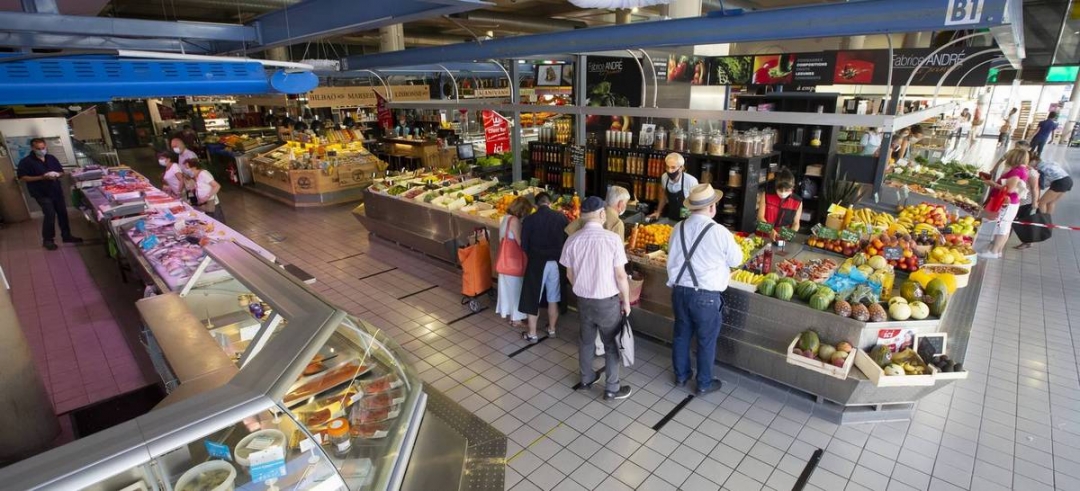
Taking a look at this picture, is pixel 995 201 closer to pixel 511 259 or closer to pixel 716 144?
pixel 716 144

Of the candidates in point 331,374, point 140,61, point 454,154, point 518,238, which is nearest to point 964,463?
point 518,238

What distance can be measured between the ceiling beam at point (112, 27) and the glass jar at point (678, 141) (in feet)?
20.0

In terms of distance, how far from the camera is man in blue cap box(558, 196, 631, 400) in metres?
4.32

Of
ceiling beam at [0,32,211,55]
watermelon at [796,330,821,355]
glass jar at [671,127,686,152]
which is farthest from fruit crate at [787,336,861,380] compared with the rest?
ceiling beam at [0,32,211,55]

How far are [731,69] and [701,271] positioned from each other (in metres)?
7.92

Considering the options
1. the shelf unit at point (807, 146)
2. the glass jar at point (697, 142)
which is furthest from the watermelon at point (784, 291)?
the shelf unit at point (807, 146)

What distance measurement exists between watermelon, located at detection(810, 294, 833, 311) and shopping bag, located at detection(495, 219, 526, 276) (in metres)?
2.88

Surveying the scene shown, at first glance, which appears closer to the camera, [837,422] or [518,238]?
[837,422]

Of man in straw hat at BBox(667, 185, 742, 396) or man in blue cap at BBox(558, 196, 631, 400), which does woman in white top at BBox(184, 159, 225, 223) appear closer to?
man in blue cap at BBox(558, 196, 631, 400)

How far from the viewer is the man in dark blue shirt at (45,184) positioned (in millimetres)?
8617

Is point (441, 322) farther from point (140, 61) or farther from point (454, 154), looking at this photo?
point (454, 154)

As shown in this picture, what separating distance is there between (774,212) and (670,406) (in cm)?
338

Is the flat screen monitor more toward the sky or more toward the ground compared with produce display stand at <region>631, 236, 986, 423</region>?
more toward the sky

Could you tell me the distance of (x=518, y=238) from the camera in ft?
18.6
